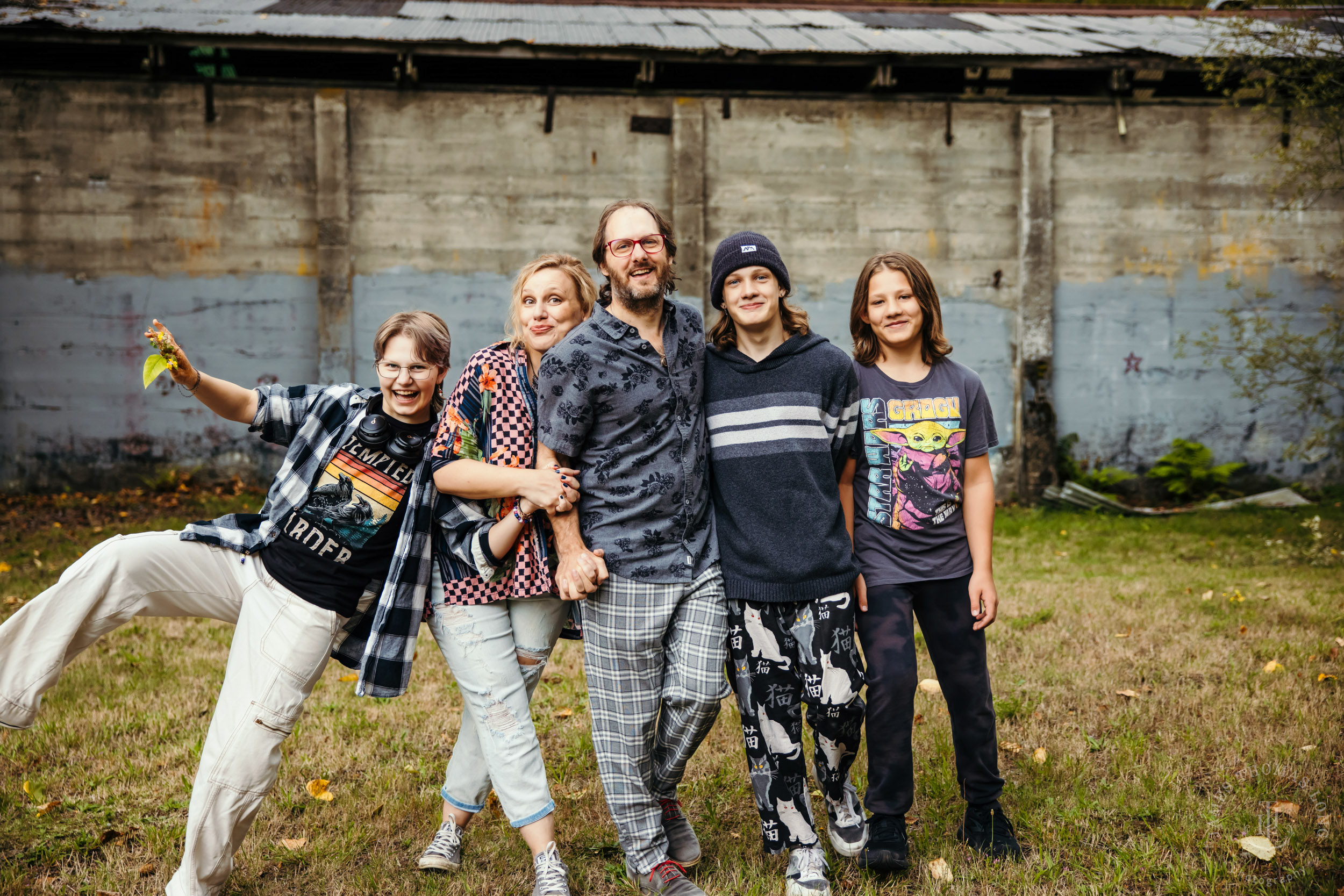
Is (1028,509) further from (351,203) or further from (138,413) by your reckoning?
(138,413)

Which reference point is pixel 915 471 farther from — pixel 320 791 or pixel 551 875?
pixel 320 791

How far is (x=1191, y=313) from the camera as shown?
34.6ft

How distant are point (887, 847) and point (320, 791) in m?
2.11

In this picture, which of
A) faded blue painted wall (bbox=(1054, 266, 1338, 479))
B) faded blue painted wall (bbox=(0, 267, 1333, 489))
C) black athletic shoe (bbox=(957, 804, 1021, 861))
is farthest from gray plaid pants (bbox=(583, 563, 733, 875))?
faded blue painted wall (bbox=(1054, 266, 1338, 479))

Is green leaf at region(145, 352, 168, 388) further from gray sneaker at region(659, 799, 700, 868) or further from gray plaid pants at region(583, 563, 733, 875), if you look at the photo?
gray sneaker at region(659, 799, 700, 868)

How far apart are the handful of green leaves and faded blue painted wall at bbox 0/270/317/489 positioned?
7.81 metres

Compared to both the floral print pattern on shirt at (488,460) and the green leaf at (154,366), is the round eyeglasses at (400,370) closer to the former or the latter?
the floral print pattern on shirt at (488,460)

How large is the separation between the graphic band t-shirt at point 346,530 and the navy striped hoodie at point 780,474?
99 centimetres

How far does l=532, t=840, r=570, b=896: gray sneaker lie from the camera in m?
2.62

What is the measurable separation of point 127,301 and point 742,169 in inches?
276

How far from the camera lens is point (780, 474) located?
105 inches

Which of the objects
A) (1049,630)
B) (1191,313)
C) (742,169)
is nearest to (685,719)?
(1049,630)

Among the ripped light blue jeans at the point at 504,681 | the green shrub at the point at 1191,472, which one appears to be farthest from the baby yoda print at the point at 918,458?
the green shrub at the point at 1191,472

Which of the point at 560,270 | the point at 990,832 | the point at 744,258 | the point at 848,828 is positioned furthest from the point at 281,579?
the point at 990,832
